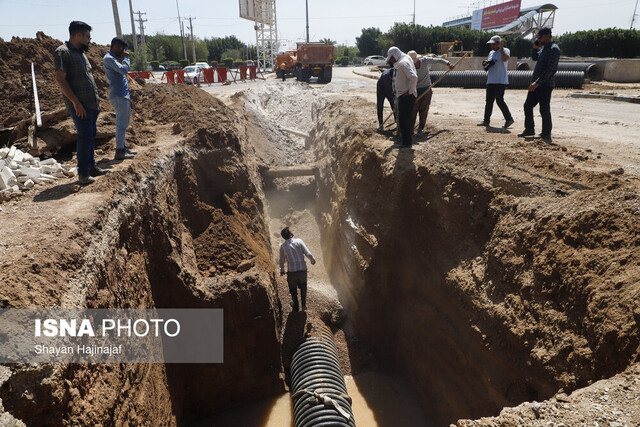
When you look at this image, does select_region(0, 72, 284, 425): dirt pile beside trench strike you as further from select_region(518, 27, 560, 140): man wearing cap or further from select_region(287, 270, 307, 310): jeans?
select_region(518, 27, 560, 140): man wearing cap

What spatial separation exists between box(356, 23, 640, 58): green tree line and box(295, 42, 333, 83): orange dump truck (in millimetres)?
10342

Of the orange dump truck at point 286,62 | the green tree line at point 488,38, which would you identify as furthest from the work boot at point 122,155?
the green tree line at point 488,38

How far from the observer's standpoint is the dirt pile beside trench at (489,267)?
4.05 metres

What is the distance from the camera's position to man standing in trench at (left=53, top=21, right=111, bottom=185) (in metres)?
5.45

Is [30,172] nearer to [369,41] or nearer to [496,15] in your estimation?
[496,15]

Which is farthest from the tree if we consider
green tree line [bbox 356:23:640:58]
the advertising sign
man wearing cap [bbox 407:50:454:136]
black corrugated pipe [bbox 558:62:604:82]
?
man wearing cap [bbox 407:50:454:136]

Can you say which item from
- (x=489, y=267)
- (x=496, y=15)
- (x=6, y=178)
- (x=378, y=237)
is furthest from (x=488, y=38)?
(x=6, y=178)

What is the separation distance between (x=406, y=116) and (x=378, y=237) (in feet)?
7.67

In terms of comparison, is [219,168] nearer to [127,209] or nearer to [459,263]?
[127,209]

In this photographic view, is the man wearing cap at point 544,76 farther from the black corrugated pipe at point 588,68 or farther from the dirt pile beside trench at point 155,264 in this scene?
the black corrugated pipe at point 588,68

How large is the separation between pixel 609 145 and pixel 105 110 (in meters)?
10.0

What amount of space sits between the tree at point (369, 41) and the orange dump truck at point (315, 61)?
133 feet

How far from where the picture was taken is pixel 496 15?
48.6 m

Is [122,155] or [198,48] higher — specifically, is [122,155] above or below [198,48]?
below
